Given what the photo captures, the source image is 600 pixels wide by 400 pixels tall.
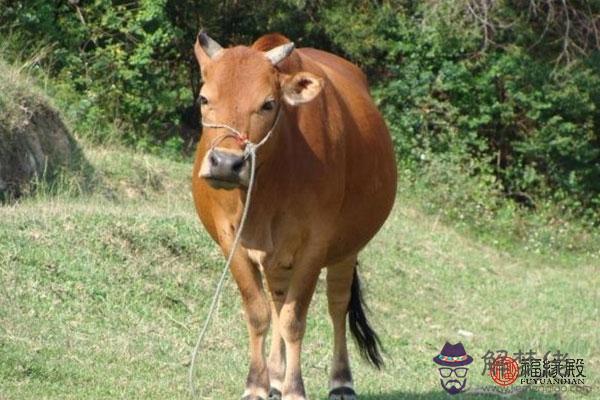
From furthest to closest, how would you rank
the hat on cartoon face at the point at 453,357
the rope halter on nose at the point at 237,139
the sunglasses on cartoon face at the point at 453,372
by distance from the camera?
the hat on cartoon face at the point at 453,357
the sunglasses on cartoon face at the point at 453,372
the rope halter on nose at the point at 237,139

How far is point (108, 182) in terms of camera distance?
47.0 feet

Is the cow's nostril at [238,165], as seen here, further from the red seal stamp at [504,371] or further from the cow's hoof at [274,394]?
the red seal stamp at [504,371]

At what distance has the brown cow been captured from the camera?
257 inches

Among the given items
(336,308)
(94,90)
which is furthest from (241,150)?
(94,90)

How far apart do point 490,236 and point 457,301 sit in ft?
16.3

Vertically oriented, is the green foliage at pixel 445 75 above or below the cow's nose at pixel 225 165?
below

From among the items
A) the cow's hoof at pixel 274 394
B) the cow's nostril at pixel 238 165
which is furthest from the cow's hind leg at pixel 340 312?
the cow's nostril at pixel 238 165

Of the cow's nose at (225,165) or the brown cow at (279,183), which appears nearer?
the cow's nose at (225,165)

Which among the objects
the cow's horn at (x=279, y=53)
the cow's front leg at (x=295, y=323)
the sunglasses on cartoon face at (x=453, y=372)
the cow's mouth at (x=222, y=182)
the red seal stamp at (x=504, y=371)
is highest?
the cow's horn at (x=279, y=53)

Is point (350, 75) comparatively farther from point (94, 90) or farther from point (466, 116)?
point (466, 116)

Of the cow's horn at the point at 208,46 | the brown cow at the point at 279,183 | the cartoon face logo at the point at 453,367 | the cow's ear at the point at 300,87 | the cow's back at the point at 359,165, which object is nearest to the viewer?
the brown cow at the point at 279,183

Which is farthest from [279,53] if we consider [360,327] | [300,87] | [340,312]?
[360,327]

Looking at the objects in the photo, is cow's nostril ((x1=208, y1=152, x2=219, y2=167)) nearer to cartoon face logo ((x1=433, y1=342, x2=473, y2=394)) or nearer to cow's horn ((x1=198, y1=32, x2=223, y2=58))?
cow's horn ((x1=198, y1=32, x2=223, y2=58))

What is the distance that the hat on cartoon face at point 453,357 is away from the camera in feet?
32.3
